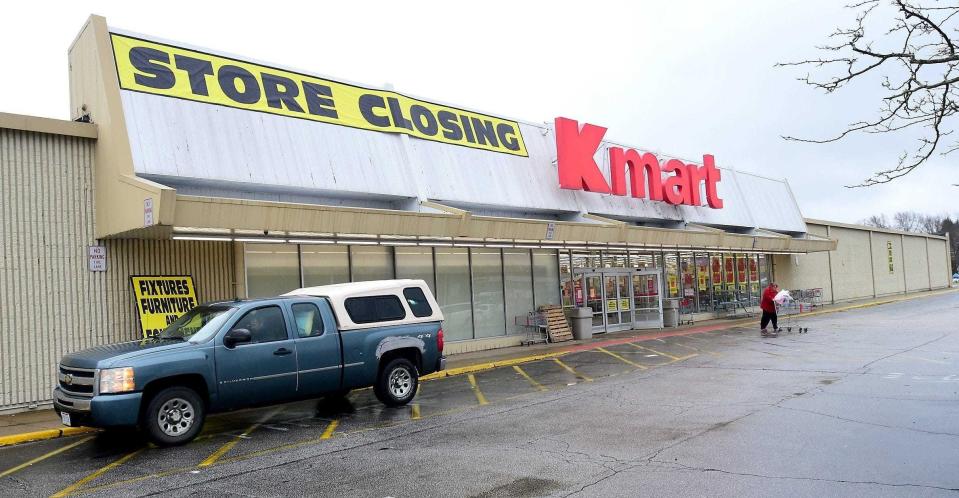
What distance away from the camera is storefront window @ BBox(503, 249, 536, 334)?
21.1m

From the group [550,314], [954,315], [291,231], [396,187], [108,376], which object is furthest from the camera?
[954,315]

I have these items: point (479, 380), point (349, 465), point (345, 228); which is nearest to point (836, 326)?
point (479, 380)

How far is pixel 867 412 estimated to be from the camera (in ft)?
31.9

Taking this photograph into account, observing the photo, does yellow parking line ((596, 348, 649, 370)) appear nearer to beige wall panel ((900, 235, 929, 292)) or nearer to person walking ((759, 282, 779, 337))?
person walking ((759, 282, 779, 337))

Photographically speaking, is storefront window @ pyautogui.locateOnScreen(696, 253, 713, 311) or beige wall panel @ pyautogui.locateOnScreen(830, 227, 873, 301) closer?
storefront window @ pyautogui.locateOnScreen(696, 253, 713, 311)

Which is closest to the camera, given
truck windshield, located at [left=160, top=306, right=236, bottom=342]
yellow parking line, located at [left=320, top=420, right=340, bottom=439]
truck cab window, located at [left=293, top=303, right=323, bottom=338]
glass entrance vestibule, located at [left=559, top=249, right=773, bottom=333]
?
yellow parking line, located at [left=320, top=420, right=340, bottom=439]

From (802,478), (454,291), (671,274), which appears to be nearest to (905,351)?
(454,291)

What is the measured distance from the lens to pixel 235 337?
31.1ft

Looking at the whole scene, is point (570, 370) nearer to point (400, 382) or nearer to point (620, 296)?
point (400, 382)

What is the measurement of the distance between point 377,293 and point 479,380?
12.4 feet

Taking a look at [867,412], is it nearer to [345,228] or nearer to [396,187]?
[345,228]

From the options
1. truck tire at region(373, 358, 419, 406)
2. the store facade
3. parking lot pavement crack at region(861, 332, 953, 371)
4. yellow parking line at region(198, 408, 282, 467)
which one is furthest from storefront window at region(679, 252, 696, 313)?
yellow parking line at region(198, 408, 282, 467)

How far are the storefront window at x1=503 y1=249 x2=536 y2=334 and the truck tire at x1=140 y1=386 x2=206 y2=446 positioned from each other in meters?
12.6

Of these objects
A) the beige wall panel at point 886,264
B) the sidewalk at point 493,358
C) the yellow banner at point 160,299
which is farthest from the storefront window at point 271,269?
the beige wall panel at point 886,264
